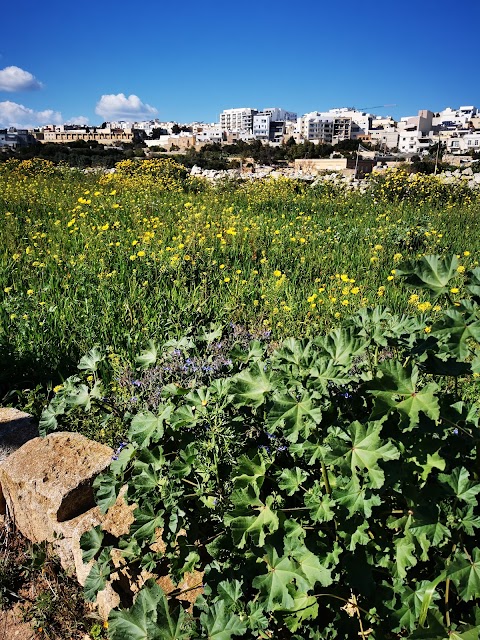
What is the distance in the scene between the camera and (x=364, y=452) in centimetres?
125

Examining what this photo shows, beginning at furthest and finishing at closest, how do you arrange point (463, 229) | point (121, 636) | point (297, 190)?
point (297, 190)
point (463, 229)
point (121, 636)

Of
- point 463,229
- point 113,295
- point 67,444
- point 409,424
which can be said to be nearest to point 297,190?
point 463,229

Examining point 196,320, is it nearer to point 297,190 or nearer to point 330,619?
point 330,619

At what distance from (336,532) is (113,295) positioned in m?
3.20

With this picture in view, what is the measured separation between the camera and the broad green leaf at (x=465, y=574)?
3.84 ft

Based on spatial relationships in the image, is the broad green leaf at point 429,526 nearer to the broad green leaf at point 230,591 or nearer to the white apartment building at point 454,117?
the broad green leaf at point 230,591

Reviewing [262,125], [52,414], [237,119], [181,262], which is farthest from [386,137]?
[52,414]

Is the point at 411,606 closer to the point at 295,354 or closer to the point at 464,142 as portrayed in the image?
the point at 295,354

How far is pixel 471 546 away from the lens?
138 centimetres

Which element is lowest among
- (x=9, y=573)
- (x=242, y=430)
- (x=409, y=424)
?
(x=9, y=573)

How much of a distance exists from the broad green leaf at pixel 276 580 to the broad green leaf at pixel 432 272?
0.86m

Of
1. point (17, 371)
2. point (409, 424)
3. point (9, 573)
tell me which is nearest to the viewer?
point (409, 424)

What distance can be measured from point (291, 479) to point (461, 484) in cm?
47

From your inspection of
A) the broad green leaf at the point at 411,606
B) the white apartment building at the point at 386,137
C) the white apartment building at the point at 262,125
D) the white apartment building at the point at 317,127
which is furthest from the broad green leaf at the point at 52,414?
the white apartment building at the point at 262,125
